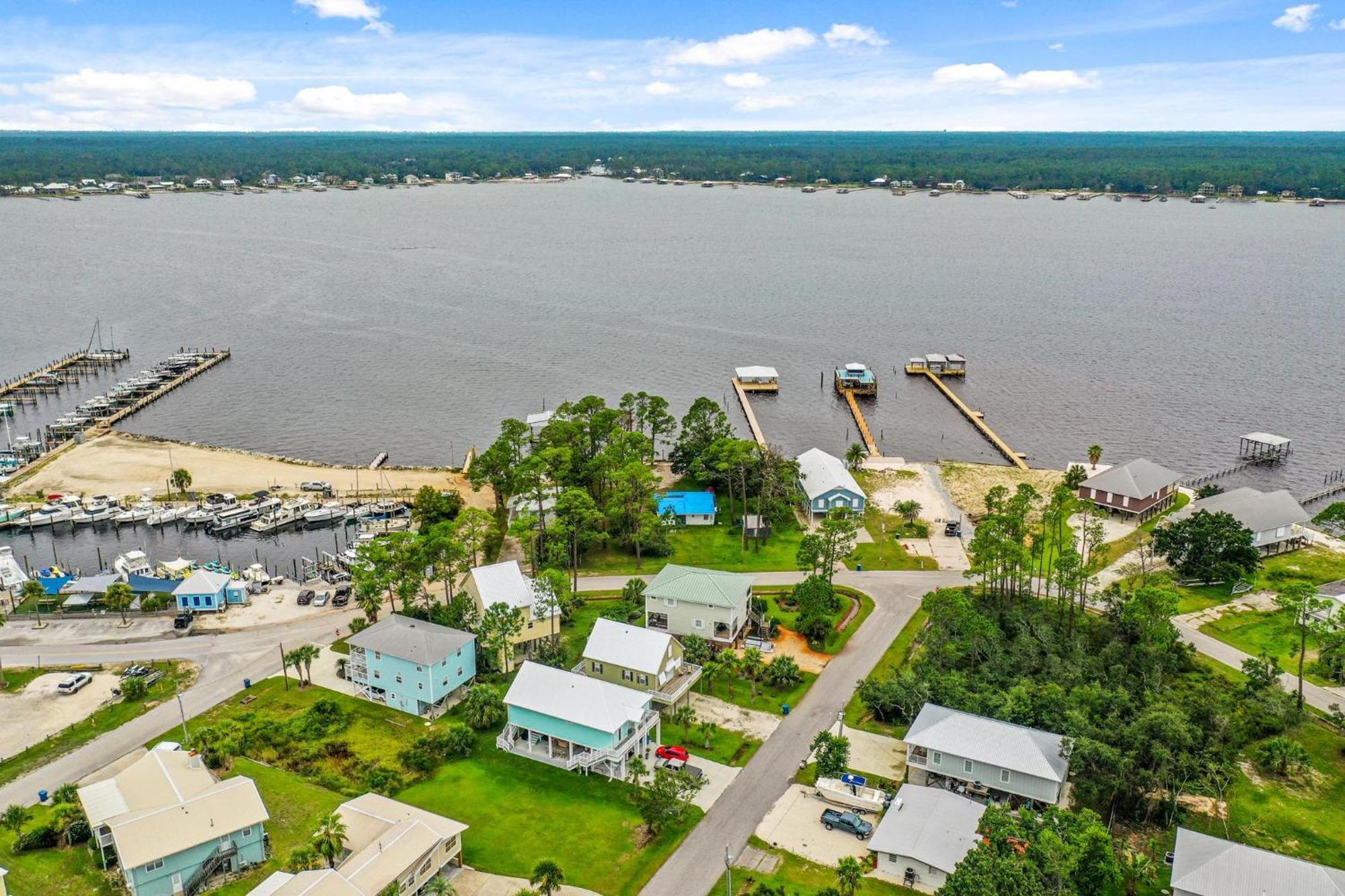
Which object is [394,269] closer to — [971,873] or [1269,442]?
[1269,442]

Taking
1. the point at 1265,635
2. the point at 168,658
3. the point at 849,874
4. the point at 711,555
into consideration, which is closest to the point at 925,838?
the point at 849,874

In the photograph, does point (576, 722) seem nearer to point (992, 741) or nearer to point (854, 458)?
point (992, 741)

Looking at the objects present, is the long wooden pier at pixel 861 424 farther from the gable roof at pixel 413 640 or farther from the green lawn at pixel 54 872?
the green lawn at pixel 54 872

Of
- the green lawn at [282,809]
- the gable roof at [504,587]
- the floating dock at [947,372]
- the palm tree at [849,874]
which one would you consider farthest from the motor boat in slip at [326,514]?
the floating dock at [947,372]

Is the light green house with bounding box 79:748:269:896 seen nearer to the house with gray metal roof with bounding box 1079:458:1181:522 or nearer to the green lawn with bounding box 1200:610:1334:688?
the green lawn with bounding box 1200:610:1334:688

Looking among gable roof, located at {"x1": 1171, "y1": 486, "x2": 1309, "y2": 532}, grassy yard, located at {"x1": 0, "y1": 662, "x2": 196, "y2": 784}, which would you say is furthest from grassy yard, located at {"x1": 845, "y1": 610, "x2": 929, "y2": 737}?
grassy yard, located at {"x1": 0, "y1": 662, "x2": 196, "y2": 784}

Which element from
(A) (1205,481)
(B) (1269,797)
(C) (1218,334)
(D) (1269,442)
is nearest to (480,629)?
(B) (1269,797)
